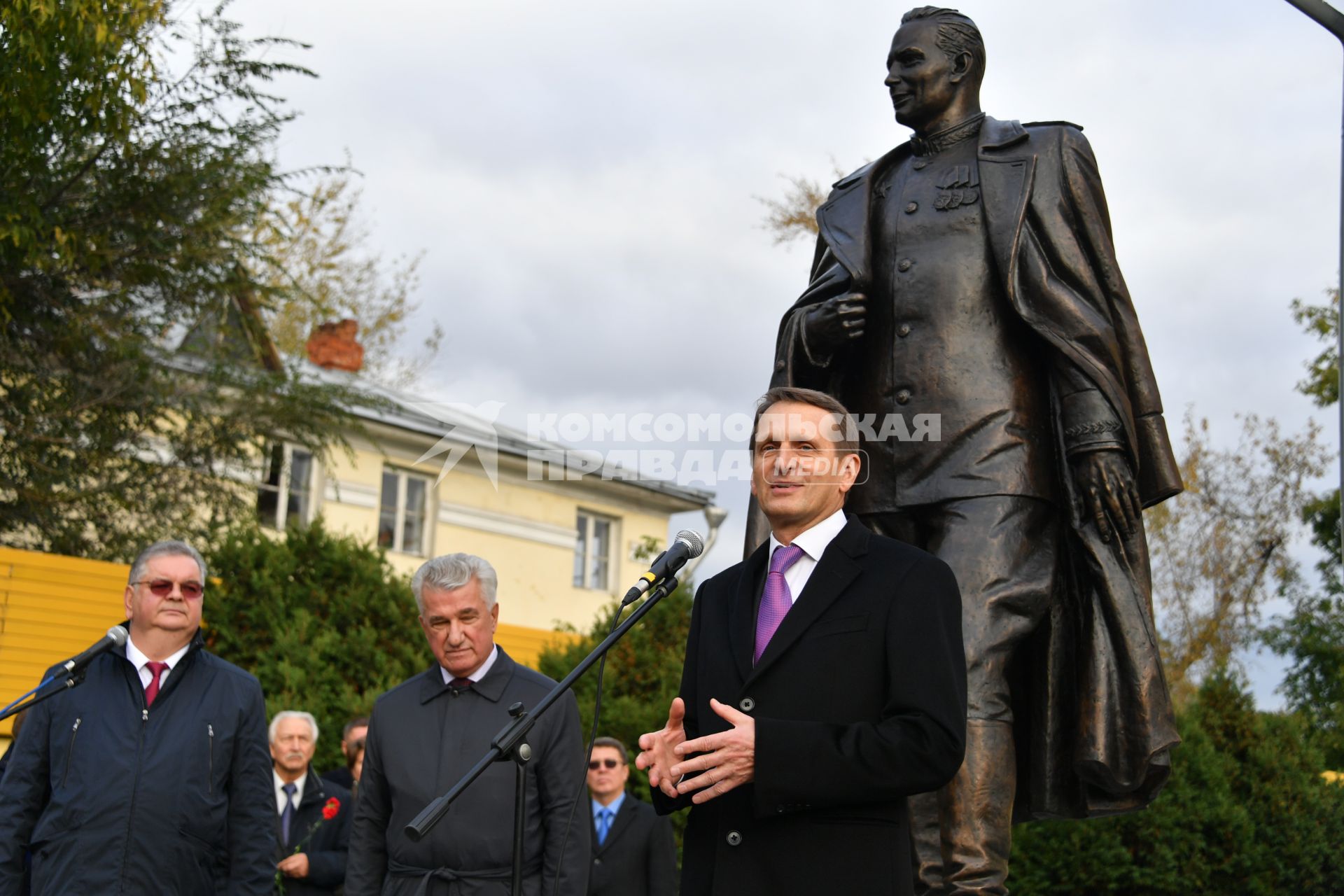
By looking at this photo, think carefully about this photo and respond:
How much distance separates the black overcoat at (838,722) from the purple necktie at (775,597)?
3 centimetres

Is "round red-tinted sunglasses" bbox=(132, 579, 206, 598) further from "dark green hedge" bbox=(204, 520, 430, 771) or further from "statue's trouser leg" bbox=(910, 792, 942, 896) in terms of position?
"dark green hedge" bbox=(204, 520, 430, 771)

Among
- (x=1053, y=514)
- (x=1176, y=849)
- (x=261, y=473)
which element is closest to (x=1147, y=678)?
(x=1053, y=514)

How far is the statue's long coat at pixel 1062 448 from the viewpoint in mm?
4914

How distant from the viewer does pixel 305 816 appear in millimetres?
8336

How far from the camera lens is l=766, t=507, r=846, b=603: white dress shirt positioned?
3664mm

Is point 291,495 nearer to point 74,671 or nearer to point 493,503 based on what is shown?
point 493,503

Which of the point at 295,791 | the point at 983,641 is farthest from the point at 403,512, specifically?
the point at 983,641

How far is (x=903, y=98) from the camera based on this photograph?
5566mm

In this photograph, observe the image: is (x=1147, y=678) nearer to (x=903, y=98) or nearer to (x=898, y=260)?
(x=898, y=260)

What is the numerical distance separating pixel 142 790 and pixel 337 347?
89.2 feet

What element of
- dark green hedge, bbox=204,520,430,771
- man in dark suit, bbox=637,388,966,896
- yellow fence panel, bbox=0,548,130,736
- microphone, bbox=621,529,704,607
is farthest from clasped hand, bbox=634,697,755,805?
yellow fence panel, bbox=0,548,130,736

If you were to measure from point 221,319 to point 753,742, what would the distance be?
50.9 feet

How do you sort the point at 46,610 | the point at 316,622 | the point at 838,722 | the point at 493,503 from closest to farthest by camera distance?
the point at 838,722 → the point at 46,610 → the point at 316,622 → the point at 493,503

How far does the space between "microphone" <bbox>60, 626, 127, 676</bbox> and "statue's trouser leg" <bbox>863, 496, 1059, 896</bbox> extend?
2.56 metres
